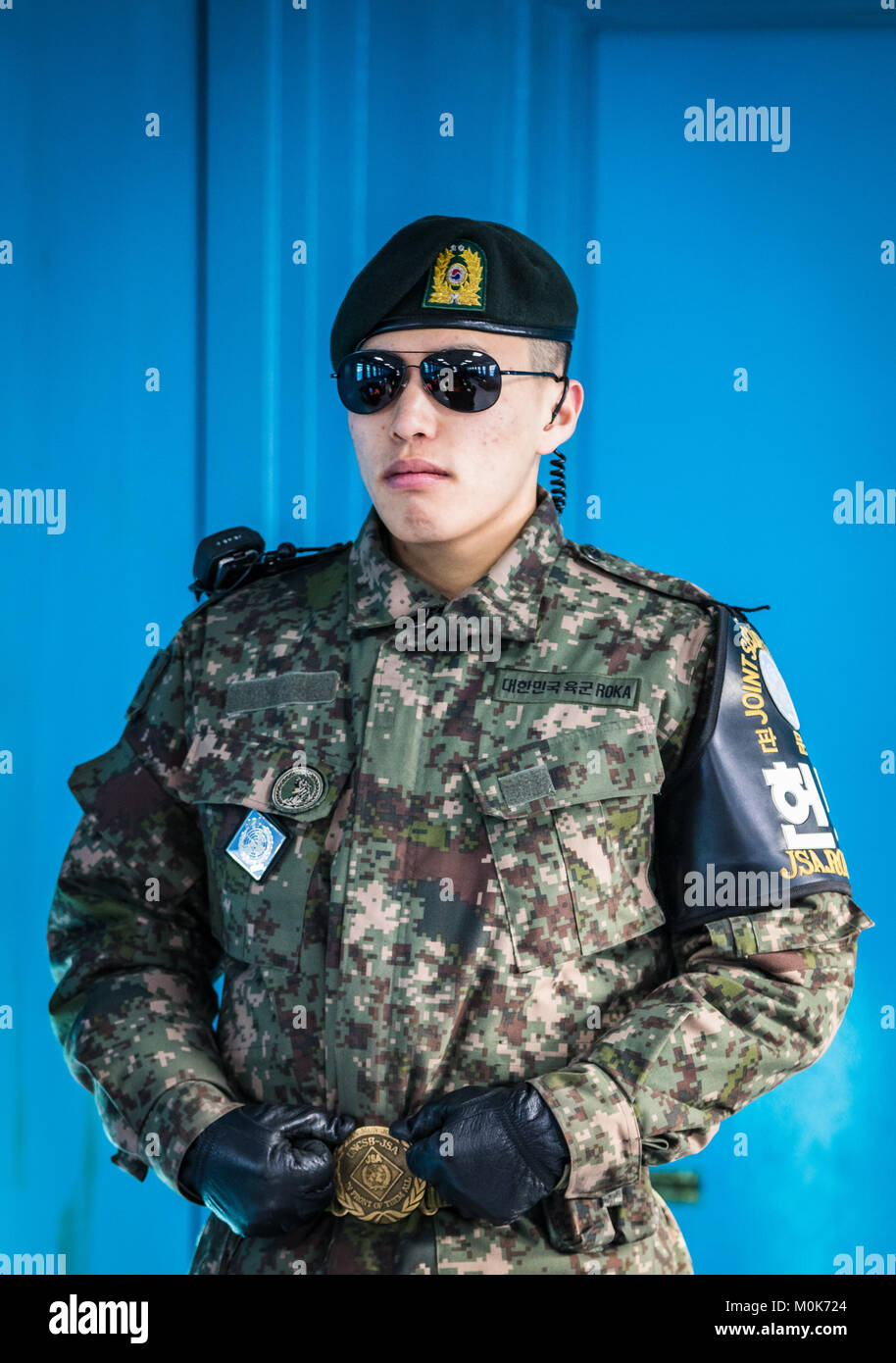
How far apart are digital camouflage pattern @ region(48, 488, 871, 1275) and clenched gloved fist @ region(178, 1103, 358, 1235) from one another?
0.03 m

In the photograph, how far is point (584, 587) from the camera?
5.54 ft

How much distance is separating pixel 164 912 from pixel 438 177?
111cm

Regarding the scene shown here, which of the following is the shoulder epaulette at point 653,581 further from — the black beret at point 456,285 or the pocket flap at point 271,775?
the pocket flap at point 271,775

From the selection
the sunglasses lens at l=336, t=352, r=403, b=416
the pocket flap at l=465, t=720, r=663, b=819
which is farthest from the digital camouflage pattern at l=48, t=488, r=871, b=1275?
the sunglasses lens at l=336, t=352, r=403, b=416

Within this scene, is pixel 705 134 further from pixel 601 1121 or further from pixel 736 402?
pixel 601 1121

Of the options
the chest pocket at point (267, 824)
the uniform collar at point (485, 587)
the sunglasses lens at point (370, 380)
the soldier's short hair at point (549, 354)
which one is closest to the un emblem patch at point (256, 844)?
the chest pocket at point (267, 824)

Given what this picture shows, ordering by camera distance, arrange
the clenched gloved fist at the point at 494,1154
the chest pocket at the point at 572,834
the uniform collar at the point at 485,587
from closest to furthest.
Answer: the clenched gloved fist at the point at 494,1154, the chest pocket at the point at 572,834, the uniform collar at the point at 485,587

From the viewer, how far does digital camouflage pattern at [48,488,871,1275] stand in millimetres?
1482

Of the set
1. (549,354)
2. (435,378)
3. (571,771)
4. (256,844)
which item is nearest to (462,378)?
(435,378)

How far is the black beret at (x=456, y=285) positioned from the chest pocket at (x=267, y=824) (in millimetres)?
459

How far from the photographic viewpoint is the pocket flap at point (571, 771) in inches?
60.2

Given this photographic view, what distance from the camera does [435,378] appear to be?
5.21 feet

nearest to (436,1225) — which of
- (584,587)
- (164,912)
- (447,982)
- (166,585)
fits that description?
(447,982)

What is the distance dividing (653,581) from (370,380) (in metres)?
0.39
